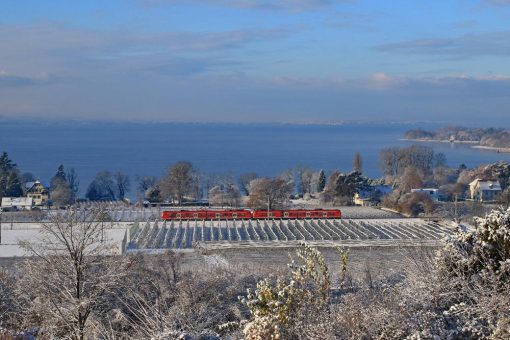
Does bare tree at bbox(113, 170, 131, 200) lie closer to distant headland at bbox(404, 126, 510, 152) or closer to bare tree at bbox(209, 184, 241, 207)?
bare tree at bbox(209, 184, 241, 207)

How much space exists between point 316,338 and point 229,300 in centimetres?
499

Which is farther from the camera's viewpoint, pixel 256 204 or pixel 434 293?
pixel 256 204

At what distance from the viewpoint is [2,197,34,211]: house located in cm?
3034

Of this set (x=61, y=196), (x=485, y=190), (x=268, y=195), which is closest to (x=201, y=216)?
(x=268, y=195)

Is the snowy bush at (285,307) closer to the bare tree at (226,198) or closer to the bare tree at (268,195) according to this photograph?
the bare tree at (268,195)

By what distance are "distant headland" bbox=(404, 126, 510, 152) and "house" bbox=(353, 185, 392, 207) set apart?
80.4m

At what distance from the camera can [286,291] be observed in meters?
6.36

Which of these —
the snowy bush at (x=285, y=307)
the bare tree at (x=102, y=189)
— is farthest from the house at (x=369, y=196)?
the snowy bush at (x=285, y=307)

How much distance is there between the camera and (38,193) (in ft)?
110

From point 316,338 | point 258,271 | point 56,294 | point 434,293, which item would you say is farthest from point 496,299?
point 258,271

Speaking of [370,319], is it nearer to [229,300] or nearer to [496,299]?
[496,299]

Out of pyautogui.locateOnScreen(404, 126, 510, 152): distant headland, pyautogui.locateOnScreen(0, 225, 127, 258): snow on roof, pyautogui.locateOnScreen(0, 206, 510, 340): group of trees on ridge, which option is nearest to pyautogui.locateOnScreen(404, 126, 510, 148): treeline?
pyautogui.locateOnScreen(404, 126, 510, 152): distant headland

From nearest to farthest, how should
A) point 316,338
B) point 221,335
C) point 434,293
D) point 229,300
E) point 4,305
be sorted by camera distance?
1. point 316,338
2. point 434,293
3. point 221,335
4. point 4,305
5. point 229,300

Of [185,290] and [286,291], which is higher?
[286,291]
